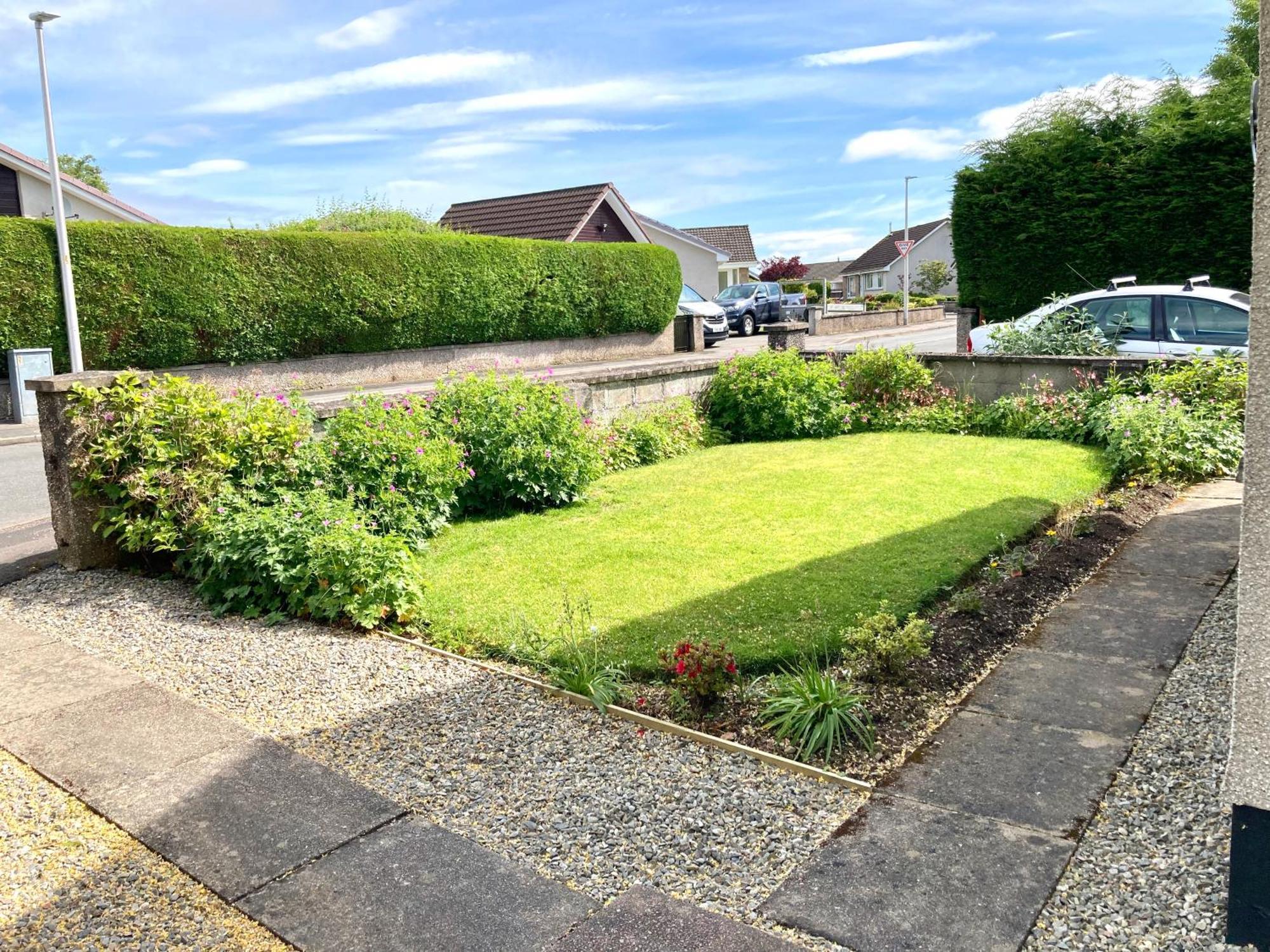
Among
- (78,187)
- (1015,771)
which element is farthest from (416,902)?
(78,187)

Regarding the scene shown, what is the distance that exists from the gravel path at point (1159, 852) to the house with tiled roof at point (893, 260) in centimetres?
6909

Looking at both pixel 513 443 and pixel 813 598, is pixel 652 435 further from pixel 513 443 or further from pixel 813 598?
pixel 813 598

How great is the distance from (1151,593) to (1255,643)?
3.42 m

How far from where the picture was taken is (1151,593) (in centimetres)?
575

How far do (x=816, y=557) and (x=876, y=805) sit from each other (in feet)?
10.3

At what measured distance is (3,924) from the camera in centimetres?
298

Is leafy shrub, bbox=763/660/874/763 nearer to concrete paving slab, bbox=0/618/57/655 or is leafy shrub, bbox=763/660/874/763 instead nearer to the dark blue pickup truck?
concrete paving slab, bbox=0/618/57/655

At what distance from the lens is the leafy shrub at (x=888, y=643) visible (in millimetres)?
4637

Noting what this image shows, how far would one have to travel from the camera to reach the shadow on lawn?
5.07 m

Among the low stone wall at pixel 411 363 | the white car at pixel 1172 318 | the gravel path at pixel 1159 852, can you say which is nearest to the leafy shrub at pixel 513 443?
the gravel path at pixel 1159 852

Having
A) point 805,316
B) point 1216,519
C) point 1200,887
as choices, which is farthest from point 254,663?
point 805,316

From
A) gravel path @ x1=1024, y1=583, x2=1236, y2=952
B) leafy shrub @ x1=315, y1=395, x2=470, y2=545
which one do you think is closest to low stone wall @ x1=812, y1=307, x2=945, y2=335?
leafy shrub @ x1=315, y1=395, x2=470, y2=545

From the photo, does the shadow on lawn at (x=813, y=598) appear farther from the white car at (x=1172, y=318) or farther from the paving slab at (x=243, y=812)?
the white car at (x=1172, y=318)

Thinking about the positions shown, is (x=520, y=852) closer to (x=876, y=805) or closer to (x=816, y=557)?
(x=876, y=805)
